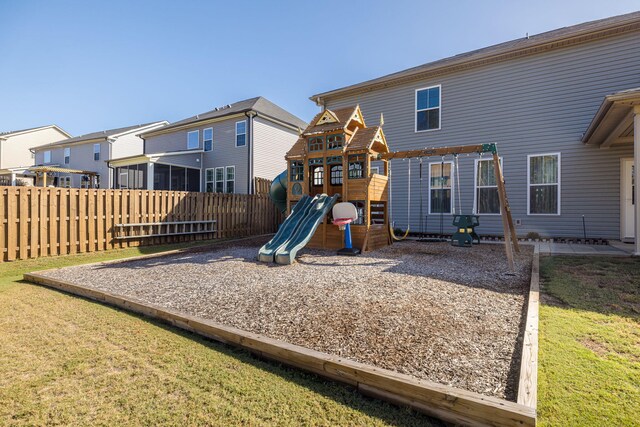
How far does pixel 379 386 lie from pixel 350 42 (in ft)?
47.7

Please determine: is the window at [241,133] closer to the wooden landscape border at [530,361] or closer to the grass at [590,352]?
the grass at [590,352]

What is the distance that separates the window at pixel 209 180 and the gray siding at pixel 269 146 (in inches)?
127

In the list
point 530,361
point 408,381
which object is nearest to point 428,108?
point 530,361

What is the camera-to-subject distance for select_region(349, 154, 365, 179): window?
887 centimetres

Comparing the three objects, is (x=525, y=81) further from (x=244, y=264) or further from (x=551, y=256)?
(x=244, y=264)

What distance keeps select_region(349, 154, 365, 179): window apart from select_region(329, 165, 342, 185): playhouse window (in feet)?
2.64

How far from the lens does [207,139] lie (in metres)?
19.4

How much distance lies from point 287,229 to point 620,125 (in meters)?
8.58

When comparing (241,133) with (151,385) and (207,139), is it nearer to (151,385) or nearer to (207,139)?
(207,139)

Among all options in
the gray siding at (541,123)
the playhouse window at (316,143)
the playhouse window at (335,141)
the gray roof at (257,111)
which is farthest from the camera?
the gray roof at (257,111)

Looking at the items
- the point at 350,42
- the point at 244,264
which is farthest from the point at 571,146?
the point at 244,264

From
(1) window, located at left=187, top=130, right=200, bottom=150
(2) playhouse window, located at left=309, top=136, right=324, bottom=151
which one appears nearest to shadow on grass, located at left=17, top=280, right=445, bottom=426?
(2) playhouse window, located at left=309, top=136, right=324, bottom=151

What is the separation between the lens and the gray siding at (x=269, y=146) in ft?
58.3

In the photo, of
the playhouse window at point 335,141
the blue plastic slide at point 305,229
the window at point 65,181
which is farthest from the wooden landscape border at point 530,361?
the window at point 65,181
